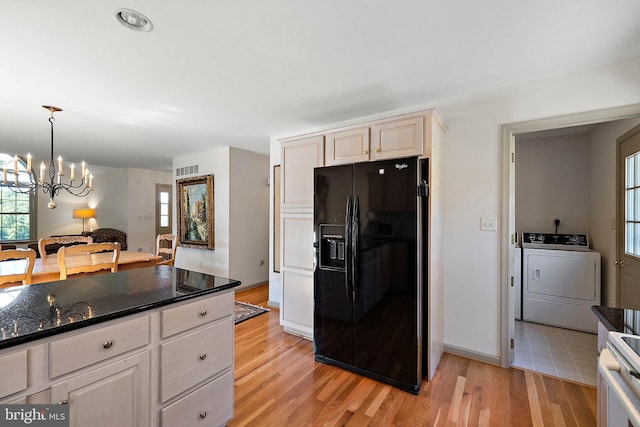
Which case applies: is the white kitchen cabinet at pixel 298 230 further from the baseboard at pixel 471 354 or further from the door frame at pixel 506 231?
the door frame at pixel 506 231

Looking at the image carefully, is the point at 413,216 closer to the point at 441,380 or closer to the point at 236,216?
the point at 441,380

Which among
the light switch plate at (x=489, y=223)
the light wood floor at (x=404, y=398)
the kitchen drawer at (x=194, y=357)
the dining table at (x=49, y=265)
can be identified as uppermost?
the light switch plate at (x=489, y=223)

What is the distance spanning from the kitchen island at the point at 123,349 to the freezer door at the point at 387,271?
1076 mm

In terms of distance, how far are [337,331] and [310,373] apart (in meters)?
0.41

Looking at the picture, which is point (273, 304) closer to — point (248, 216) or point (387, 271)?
point (248, 216)

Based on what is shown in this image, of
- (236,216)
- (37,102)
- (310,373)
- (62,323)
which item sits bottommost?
(310,373)

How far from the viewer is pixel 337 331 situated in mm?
2414

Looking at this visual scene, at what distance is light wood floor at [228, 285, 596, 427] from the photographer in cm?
179

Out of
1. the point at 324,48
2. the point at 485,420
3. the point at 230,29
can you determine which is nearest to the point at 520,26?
the point at 324,48

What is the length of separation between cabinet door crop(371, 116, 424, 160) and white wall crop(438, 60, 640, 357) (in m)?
0.63

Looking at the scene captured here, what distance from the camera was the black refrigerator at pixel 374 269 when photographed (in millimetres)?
2070

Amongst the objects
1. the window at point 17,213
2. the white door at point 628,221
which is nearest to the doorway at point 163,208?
the window at point 17,213

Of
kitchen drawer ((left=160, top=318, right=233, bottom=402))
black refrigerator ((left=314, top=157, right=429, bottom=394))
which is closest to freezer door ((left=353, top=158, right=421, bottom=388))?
black refrigerator ((left=314, top=157, right=429, bottom=394))

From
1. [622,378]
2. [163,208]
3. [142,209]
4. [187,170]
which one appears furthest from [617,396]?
[163,208]
